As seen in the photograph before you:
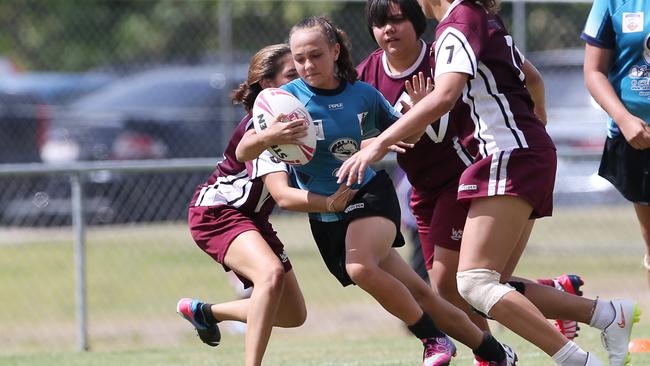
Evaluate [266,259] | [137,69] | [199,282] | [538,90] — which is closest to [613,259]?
[199,282]

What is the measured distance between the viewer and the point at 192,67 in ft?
53.3

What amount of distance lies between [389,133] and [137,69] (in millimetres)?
13796

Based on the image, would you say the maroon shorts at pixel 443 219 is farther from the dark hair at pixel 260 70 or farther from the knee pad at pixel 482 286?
the dark hair at pixel 260 70

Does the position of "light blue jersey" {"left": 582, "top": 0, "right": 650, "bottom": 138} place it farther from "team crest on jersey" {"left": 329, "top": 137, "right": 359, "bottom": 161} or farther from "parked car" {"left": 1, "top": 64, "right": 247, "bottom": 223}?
"parked car" {"left": 1, "top": 64, "right": 247, "bottom": 223}

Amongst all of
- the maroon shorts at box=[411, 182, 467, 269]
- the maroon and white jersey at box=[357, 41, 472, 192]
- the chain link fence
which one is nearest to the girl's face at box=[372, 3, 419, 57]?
the maroon and white jersey at box=[357, 41, 472, 192]

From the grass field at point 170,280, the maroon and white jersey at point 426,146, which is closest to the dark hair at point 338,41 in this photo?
the maroon and white jersey at point 426,146

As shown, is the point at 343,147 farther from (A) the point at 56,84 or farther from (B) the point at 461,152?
(A) the point at 56,84

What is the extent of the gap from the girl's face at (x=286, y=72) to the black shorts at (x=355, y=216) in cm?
63

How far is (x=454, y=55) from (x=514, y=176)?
1.87ft

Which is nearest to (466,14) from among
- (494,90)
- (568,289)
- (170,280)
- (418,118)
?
(494,90)

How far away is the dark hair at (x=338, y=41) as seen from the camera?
568 cm

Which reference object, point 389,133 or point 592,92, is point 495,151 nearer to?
point 389,133

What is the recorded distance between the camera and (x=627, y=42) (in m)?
5.88

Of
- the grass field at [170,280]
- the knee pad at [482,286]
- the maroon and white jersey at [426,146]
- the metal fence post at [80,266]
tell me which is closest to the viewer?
the knee pad at [482,286]
